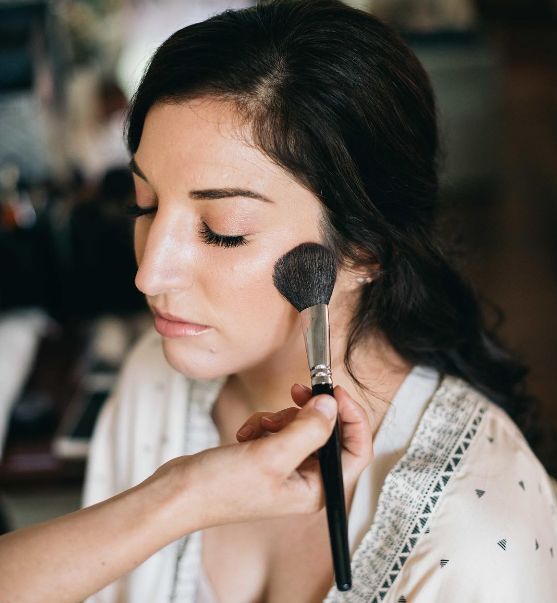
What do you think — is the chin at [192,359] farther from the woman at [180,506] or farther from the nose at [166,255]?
the woman at [180,506]

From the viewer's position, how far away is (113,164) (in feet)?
6.49

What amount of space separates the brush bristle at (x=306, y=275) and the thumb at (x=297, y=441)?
17cm

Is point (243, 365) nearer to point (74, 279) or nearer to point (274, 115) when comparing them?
point (274, 115)

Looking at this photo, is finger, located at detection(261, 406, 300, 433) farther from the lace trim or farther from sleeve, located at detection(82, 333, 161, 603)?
sleeve, located at detection(82, 333, 161, 603)

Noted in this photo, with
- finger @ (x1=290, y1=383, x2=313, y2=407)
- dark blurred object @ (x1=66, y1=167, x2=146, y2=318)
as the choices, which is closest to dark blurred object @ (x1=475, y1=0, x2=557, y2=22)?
dark blurred object @ (x1=66, y1=167, x2=146, y2=318)

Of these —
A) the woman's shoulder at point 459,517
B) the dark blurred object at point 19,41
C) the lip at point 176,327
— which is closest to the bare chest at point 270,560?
the woman's shoulder at point 459,517

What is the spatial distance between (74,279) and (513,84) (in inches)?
185

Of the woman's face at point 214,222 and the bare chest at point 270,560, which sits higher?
the woman's face at point 214,222

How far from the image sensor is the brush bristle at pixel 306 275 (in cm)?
83

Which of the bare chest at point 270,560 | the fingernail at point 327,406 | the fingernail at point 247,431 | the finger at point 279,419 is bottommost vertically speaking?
the bare chest at point 270,560

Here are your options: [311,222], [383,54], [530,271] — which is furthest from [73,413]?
[530,271]

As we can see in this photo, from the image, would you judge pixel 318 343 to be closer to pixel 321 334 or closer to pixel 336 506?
pixel 321 334

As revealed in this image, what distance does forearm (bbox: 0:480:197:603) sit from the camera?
0.71 m

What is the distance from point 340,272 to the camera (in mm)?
950
